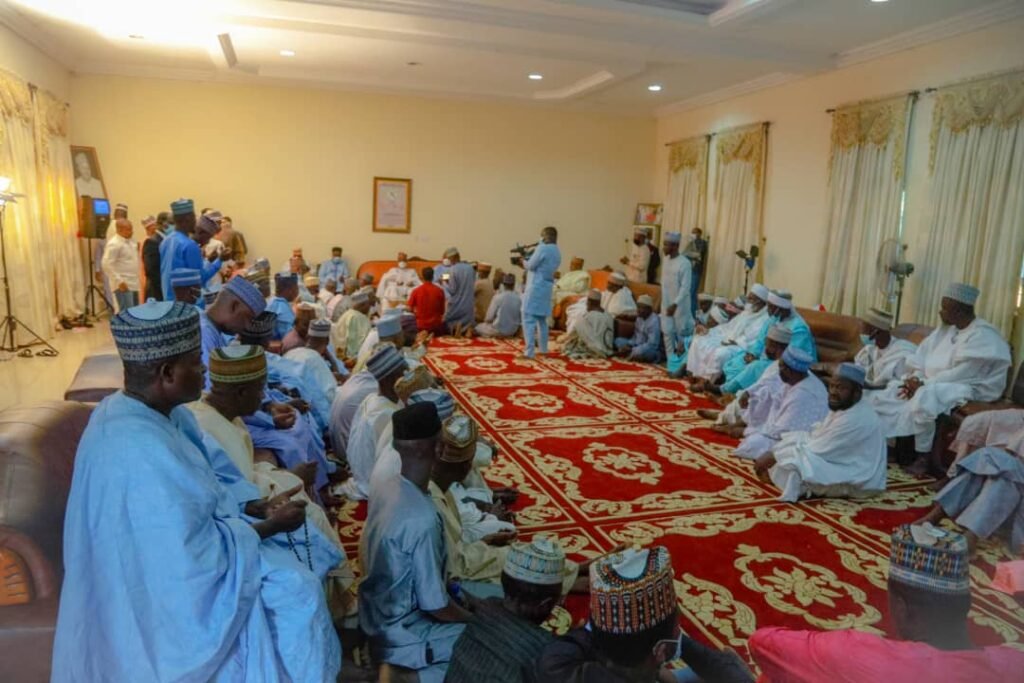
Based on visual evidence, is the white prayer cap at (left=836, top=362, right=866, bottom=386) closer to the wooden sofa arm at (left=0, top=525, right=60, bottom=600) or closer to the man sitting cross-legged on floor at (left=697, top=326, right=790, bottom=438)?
the man sitting cross-legged on floor at (left=697, top=326, right=790, bottom=438)

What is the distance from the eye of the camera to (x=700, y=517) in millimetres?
3801

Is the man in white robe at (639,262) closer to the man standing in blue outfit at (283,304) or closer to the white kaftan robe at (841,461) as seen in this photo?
the man standing in blue outfit at (283,304)

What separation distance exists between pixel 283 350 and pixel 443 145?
727cm

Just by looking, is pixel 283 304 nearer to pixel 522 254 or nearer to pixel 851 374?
pixel 851 374

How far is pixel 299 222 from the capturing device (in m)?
11.0

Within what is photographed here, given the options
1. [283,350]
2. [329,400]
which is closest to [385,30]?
[283,350]

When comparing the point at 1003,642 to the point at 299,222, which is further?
the point at 299,222

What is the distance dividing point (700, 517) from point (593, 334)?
15.6ft

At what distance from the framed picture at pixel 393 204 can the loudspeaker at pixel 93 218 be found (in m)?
3.84

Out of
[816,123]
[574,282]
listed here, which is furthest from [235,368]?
[574,282]

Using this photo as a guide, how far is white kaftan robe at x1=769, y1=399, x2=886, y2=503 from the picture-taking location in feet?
13.3

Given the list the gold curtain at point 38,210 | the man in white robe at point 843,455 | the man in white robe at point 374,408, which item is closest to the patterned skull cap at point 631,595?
the man in white robe at point 374,408

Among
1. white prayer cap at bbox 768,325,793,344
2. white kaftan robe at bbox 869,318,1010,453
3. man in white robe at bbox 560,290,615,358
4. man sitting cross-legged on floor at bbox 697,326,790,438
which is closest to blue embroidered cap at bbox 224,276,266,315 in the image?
man sitting cross-legged on floor at bbox 697,326,790,438

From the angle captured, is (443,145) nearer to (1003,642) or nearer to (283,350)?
(283,350)
